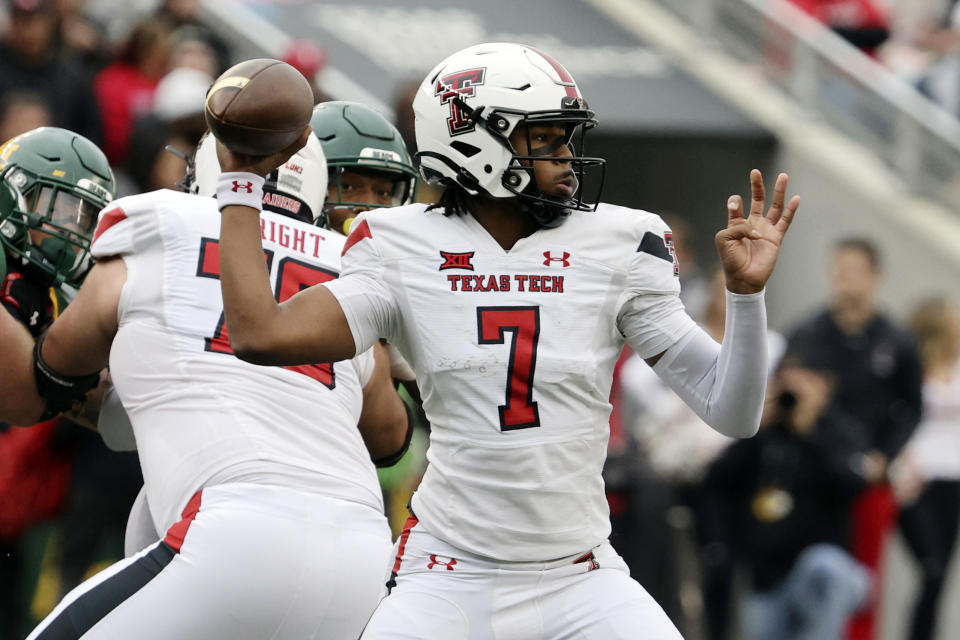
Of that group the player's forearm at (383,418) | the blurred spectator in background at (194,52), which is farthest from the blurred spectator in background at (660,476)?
the player's forearm at (383,418)

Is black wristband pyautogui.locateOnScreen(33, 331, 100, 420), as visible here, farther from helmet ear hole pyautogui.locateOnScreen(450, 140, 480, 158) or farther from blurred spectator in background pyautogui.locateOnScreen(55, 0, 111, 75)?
blurred spectator in background pyautogui.locateOnScreen(55, 0, 111, 75)

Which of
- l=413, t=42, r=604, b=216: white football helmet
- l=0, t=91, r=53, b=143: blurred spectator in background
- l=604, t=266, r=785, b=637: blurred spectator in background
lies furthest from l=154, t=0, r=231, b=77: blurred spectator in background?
l=413, t=42, r=604, b=216: white football helmet

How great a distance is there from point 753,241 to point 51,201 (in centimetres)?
209

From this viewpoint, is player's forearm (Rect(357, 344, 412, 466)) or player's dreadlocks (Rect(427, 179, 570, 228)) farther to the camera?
player's forearm (Rect(357, 344, 412, 466))

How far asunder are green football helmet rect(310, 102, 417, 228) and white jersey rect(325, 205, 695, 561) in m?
1.24

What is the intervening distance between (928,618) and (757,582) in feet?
3.72

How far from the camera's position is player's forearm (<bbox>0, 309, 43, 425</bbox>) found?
3.97 meters

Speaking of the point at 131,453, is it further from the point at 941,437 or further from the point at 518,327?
the point at 941,437

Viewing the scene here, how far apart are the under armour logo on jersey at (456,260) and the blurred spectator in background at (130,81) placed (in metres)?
5.34

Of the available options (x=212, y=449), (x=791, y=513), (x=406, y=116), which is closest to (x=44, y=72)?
(x=406, y=116)

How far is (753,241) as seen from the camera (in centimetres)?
332

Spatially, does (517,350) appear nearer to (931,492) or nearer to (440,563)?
(440,563)

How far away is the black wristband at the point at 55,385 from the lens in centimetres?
391

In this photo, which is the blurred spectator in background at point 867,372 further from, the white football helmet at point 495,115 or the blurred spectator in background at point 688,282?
the white football helmet at point 495,115
